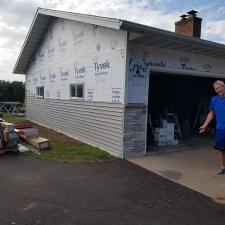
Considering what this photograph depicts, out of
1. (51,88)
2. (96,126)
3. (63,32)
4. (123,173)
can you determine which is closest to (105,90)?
(96,126)

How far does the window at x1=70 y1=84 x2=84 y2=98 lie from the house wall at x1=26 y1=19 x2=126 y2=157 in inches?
7.3

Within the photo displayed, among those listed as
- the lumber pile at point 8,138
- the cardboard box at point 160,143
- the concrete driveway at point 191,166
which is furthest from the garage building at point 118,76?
the lumber pile at point 8,138

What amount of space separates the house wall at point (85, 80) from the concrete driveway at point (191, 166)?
116 cm

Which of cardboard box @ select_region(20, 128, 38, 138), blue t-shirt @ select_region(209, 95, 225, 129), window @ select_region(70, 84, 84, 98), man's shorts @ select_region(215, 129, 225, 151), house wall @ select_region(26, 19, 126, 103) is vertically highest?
house wall @ select_region(26, 19, 126, 103)

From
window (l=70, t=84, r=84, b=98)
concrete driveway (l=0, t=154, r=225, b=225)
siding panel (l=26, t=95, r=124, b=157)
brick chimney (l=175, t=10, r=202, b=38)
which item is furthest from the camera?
brick chimney (l=175, t=10, r=202, b=38)

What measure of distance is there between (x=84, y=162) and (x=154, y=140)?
3.26 m

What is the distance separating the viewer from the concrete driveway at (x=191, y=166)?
20.4ft

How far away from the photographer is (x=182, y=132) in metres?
12.9

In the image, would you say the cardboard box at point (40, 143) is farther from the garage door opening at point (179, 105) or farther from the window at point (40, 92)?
the window at point (40, 92)

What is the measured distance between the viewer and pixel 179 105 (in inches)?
565

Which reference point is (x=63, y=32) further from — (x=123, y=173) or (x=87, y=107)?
(x=123, y=173)

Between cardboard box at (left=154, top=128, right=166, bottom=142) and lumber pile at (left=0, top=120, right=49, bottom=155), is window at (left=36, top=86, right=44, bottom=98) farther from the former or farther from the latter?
cardboard box at (left=154, top=128, right=166, bottom=142)

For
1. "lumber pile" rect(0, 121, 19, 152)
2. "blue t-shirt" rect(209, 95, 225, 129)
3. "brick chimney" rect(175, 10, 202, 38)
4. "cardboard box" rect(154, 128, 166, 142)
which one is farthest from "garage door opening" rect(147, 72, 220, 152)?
"lumber pile" rect(0, 121, 19, 152)

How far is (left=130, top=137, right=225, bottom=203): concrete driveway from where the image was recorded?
20.4 ft
